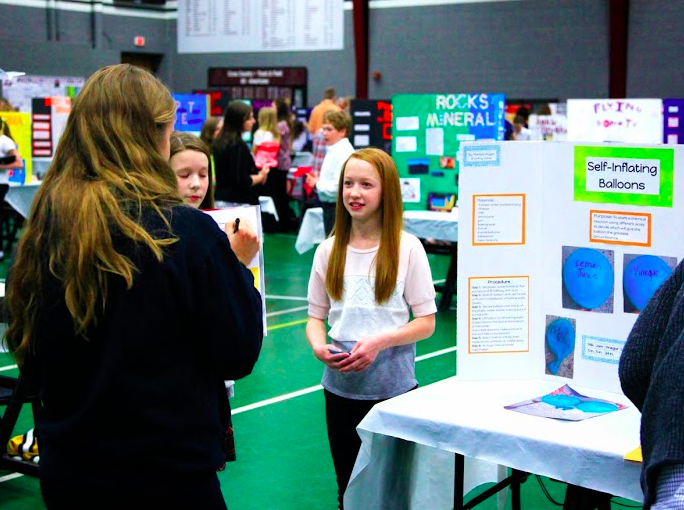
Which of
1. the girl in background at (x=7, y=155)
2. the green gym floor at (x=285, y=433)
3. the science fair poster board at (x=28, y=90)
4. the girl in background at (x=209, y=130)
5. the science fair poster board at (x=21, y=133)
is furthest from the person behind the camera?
the science fair poster board at (x=28, y=90)

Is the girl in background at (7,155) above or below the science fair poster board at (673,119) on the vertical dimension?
below

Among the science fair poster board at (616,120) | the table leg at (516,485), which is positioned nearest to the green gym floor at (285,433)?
the table leg at (516,485)

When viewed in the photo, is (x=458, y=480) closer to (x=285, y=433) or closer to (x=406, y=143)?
(x=285, y=433)

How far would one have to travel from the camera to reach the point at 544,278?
273 cm

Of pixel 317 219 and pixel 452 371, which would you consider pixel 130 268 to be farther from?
pixel 317 219

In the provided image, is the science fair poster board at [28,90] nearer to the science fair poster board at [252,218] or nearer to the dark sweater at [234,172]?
the dark sweater at [234,172]

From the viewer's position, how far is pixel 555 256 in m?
2.71

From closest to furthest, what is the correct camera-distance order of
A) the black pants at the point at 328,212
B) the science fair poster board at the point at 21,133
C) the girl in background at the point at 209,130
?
the black pants at the point at 328,212 → the science fair poster board at the point at 21,133 → the girl in background at the point at 209,130

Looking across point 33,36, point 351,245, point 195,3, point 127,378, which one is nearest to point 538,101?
point 195,3

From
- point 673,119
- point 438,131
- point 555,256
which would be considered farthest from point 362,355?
point 673,119

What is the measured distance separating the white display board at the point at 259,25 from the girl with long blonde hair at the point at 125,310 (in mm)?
18256

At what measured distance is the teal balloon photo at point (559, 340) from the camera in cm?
271

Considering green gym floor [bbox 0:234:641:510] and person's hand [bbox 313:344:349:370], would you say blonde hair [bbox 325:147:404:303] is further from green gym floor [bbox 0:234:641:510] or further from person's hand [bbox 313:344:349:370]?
green gym floor [bbox 0:234:641:510]

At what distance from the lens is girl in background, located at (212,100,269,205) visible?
9.09 metres
